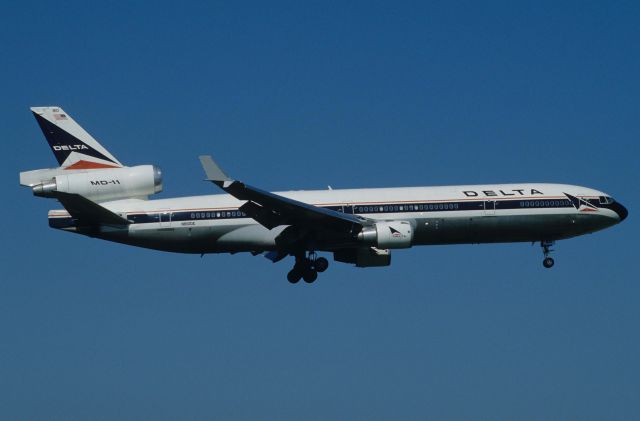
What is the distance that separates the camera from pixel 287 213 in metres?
48.3

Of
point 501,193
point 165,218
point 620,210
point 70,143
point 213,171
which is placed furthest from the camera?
point 620,210

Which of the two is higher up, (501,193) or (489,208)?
(501,193)

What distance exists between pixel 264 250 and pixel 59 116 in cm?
1298

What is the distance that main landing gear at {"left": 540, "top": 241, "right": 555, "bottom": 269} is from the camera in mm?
53125

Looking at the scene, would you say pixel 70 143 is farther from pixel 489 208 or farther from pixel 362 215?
pixel 489 208

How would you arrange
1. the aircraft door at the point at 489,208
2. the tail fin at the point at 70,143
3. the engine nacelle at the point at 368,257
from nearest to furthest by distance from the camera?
1. the aircraft door at the point at 489,208
2. the tail fin at the point at 70,143
3. the engine nacelle at the point at 368,257


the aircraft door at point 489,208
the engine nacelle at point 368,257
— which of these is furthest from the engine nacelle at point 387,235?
the aircraft door at point 489,208

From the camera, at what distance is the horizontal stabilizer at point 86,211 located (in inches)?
1875

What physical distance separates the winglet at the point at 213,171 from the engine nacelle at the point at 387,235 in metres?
7.98

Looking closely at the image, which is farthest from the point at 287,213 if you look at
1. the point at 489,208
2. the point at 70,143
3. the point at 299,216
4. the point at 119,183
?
the point at 70,143

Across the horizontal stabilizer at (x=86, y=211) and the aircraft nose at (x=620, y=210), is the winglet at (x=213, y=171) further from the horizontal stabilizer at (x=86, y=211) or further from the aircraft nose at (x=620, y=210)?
the aircraft nose at (x=620, y=210)

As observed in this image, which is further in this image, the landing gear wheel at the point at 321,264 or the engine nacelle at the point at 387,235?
the landing gear wheel at the point at 321,264

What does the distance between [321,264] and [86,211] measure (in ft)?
38.1

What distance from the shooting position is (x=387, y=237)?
48281 millimetres
